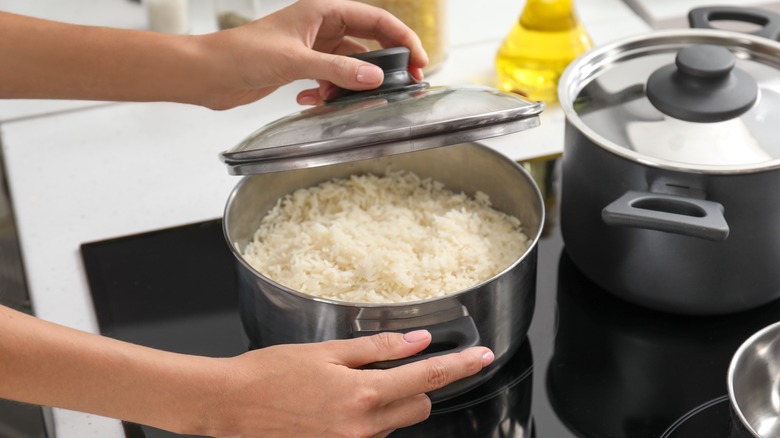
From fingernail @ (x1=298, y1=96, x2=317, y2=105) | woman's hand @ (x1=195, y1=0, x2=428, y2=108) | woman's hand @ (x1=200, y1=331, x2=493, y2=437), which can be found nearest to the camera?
woman's hand @ (x1=200, y1=331, x2=493, y2=437)

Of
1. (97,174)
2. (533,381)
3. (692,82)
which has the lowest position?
(533,381)

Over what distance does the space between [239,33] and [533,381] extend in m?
0.48

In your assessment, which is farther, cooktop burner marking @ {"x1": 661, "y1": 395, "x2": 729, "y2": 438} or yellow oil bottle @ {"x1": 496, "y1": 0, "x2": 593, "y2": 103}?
yellow oil bottle @ {"x1": 496, "y1": 0, "x2": 593, "y2": 103}

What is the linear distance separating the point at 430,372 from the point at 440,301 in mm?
62

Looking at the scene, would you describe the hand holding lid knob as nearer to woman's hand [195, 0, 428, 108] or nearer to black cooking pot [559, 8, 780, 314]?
woman's hand [195, 0, 428, 108]

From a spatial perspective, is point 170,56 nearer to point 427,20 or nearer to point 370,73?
point 370,73

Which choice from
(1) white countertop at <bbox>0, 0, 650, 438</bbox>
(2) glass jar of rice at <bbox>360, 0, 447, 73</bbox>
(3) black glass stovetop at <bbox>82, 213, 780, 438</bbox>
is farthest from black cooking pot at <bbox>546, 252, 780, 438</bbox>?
(2) glass jar of rice at <bbox>360, 0, 447, 73</bbox>

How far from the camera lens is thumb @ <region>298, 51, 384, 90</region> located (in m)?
0.87

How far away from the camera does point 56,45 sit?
100cm

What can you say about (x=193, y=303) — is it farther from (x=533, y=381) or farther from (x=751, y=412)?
(x=751, y=412)

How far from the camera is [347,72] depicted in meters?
0.88

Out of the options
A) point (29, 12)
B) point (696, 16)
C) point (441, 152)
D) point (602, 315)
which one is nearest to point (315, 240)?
point (441, 152)

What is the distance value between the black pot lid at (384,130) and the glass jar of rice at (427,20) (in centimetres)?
45

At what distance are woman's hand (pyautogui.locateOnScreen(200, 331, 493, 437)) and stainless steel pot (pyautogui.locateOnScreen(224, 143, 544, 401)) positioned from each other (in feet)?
0.13
